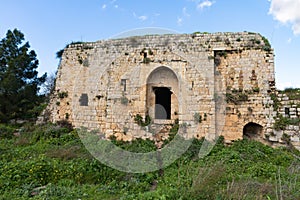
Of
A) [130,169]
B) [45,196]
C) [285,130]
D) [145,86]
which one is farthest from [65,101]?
[285,130]

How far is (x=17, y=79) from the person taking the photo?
15789 millimetres

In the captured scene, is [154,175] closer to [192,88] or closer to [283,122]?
[192,88]

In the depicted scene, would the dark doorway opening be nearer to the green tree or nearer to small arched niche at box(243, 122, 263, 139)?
small arched niche at box(243, 122, 263, 139)

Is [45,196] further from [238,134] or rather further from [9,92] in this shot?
[9,92]

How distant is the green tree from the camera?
50.7 ft

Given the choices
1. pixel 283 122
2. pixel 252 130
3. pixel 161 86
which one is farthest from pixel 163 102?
pixel 283 122

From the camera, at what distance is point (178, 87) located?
10180 mm

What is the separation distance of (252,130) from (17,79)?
1605cm

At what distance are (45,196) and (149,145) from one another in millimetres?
5020

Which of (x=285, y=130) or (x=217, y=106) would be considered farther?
(x=217, y=106)

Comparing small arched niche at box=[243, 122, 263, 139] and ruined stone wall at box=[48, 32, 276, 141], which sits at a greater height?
ruined stone wall at box=[48, 32, 276, 141]

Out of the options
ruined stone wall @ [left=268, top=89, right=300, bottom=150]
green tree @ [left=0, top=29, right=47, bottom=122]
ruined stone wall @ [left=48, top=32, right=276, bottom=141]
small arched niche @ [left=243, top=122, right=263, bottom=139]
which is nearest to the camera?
ruined stone wall @ [left=268, top=89, right=300, bottom=150]

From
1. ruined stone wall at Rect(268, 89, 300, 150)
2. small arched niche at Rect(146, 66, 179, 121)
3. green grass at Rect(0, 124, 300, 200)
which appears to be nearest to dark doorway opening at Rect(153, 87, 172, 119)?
small arched niche at Rect(146, 66, 179, 121)

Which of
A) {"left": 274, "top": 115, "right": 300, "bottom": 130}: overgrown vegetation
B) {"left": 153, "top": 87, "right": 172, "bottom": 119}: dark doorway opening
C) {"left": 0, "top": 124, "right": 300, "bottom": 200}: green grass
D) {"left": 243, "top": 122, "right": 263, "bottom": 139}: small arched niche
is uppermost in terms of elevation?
{"left": 153, "top": 87, "right": 172, "bottom": 119}: dark doorway opening
